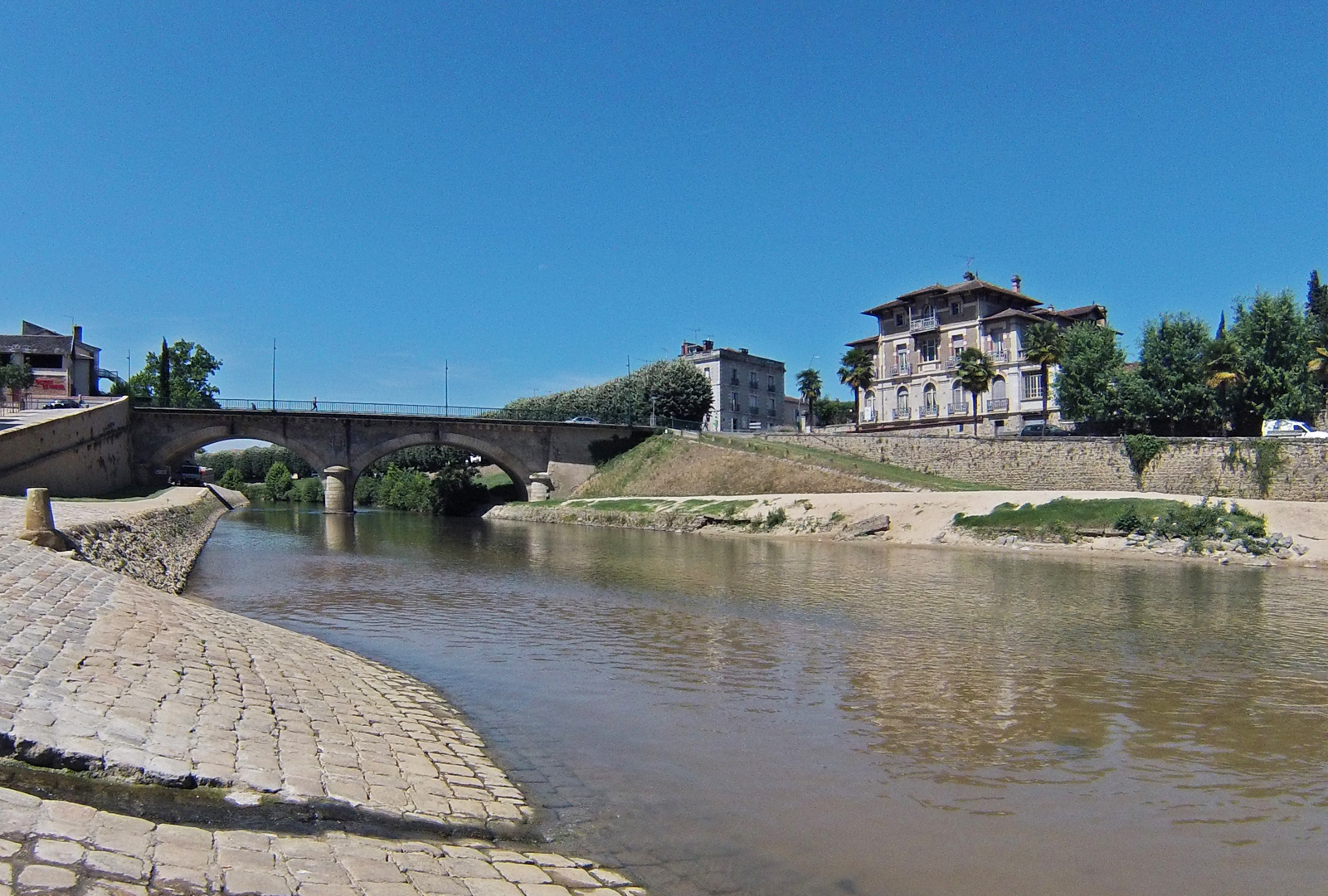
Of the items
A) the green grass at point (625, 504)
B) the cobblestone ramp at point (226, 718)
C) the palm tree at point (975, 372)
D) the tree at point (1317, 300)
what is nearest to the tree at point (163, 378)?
the green grass at point (625, 504)

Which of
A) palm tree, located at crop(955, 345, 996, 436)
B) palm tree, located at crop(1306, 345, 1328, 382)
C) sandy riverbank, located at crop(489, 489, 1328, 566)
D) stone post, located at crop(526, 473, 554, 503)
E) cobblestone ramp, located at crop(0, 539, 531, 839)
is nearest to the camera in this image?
cobblestone ramp, located at crop(0, 539, 531, 839)

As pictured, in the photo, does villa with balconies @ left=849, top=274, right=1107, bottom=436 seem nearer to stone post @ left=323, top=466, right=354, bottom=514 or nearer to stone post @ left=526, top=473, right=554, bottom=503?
stone post @ left=526, top=473, right=554, bottom=503

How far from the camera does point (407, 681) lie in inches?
475

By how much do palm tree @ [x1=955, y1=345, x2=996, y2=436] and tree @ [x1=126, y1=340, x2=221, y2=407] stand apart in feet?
249

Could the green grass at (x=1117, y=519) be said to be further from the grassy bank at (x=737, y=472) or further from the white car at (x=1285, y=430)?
the white car at (x=1285, y=430)

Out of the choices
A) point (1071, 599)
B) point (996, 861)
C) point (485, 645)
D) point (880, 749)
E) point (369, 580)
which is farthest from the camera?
point (369, 580)

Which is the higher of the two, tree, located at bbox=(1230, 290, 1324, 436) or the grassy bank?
tree, located at bbox=(1230, 290, 1324, 436)

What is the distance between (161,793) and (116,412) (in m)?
53.3

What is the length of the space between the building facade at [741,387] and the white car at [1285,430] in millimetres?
55943

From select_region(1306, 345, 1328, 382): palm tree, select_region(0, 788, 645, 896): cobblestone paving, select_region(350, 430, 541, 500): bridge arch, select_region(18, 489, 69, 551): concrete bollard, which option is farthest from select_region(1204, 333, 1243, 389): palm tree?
select_region(0, 788, 645, 896): cobblestone paving

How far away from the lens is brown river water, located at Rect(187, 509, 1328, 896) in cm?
704

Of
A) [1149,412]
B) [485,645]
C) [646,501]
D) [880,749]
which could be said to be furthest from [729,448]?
[880,749]

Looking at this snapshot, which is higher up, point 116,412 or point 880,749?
point 116,412

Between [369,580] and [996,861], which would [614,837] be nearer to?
[996,861]
